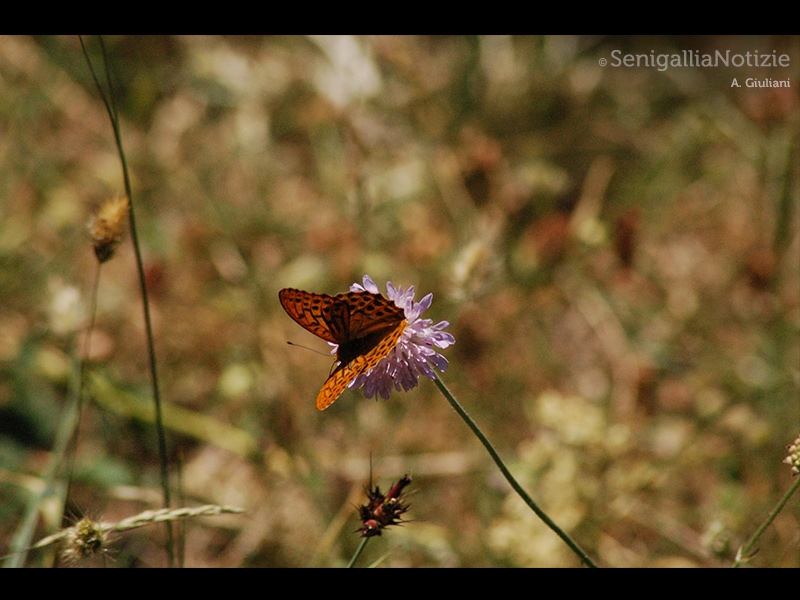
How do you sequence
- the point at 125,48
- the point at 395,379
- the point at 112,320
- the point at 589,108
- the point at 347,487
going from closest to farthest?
the point at 395,379, the point at 347,487, the point at 112,320, the point at 589,108, the point at 125,48

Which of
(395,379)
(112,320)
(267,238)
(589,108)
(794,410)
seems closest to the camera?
(395,379)

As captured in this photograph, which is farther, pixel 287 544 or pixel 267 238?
pixel 267 238

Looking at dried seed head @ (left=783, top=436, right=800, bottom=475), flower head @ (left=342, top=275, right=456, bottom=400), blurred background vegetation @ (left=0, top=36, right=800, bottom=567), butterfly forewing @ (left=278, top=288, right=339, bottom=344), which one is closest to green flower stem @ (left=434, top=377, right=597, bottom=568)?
flower head @ (left=342, top=275, right=456, bottom=400)

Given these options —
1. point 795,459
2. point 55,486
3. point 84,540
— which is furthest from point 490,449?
point 55,486

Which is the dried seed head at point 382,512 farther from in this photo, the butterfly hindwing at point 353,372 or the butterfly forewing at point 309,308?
the butterfly forewing at point 309,308

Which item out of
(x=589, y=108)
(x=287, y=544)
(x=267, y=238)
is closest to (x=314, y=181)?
(x=267, y=238)

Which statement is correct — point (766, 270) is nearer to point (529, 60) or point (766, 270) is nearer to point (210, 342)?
point (529, 60)

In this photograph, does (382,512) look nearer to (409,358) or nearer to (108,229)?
(409,358)
